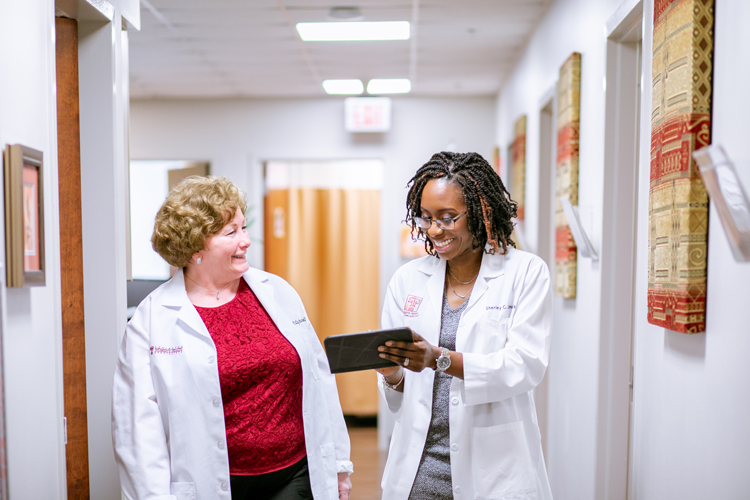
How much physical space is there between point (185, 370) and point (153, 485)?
0.88 ft

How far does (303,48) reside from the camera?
3.80m

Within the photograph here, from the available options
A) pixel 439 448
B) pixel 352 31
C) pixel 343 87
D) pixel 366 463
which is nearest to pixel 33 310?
pixel 439 448

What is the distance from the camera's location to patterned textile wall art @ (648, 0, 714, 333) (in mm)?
1346

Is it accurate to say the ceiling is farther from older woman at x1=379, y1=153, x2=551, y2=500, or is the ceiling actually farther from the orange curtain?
older woman at x1=379, y1=153, x2=551, y2=500

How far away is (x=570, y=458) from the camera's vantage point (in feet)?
8.66

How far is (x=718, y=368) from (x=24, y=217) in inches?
58.4

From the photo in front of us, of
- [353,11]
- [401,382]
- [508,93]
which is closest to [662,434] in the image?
[401,382]

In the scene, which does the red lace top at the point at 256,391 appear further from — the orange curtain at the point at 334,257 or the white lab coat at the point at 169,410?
the orange curtain at the point at 334,257

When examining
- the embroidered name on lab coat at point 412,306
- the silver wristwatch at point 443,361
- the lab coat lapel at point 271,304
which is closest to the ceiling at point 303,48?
the lab coat lapel at point 271,304

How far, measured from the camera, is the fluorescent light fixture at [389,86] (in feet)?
15.2

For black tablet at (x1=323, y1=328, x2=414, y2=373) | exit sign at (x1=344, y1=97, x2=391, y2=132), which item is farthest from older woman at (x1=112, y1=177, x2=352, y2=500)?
exit sign at (x1=344, y1=97, x2=391, y2=132)

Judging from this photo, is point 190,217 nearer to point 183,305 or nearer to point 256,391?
point 183,305

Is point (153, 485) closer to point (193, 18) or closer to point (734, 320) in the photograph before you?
point (734, 320)

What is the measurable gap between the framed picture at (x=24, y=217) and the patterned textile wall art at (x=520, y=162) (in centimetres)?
274
